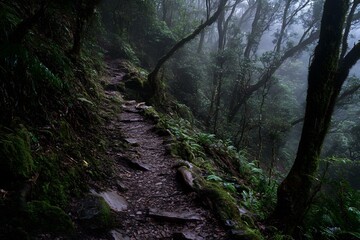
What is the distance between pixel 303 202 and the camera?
3904 mm

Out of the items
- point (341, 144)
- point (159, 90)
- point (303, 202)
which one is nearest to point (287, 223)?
point (303, 202)

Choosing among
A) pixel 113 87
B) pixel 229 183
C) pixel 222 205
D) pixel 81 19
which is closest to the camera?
pixel 222 205

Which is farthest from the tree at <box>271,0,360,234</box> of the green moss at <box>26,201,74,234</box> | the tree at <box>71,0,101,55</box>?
the tree at <box>71,0,101,55</box>

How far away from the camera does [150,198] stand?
4059 mm

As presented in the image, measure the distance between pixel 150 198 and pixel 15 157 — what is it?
6.47 feet

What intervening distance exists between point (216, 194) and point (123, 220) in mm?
1380

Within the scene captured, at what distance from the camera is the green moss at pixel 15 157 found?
8.50ft

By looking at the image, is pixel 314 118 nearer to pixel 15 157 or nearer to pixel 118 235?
pixel 118 235

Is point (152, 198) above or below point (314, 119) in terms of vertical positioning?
below

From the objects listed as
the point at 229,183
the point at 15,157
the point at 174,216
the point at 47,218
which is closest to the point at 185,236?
the point at 174,216

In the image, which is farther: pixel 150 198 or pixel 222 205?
pixel 150 198

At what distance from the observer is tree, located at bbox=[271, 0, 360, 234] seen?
150 inches

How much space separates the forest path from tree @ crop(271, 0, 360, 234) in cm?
113

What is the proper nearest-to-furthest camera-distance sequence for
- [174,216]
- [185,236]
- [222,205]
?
[185,236], [174,216], [222,205]
